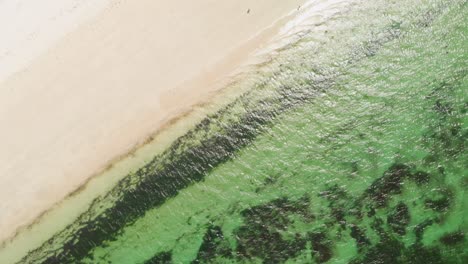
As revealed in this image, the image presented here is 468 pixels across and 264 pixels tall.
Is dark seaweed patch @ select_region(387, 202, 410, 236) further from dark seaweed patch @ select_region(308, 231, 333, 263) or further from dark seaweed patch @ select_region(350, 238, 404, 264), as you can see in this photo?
dark seaweed patch @ select_region(308, 231, 333, 263)

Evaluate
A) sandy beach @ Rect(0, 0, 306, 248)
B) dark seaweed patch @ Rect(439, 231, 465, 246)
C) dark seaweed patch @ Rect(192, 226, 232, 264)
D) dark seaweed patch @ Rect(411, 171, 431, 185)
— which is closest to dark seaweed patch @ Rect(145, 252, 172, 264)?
dark seaweed patch @ Rect(192, 226, 232, 264)

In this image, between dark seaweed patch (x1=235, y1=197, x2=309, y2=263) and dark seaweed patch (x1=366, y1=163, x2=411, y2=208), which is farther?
dark seaweed patch (x1=366, y1=163, x2=411, y2=208)

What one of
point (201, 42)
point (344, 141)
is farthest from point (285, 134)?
point (201, 42)

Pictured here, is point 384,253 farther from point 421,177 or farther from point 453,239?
point 421,177

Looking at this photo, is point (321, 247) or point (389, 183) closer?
point (321, 247)

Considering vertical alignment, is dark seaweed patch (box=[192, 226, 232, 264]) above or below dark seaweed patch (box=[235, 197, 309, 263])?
above

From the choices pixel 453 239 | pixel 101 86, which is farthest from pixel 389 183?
pixel 101 86
